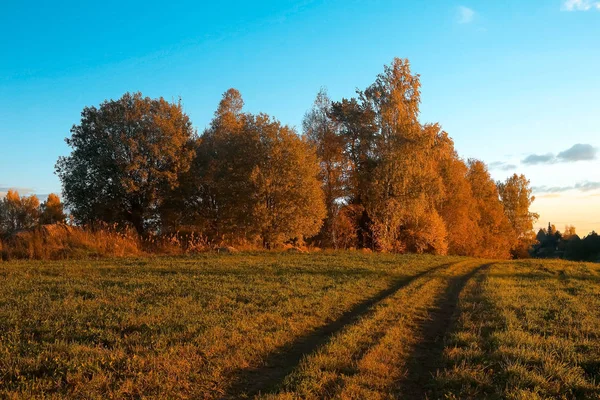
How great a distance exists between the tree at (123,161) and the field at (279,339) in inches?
618

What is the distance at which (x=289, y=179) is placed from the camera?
2834cm

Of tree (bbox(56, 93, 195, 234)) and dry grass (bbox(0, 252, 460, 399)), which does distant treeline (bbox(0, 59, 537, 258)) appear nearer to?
tree (bbox(56, 93, 195, 234))

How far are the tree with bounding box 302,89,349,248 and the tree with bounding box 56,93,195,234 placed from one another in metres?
13.6

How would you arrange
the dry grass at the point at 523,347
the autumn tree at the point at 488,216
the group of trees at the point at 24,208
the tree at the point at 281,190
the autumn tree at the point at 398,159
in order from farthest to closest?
the group of trees at the point at 24,208
the autumn tree at the point at 488,216
the autumn tree at the point at 398,159
the tree at the point at 281,190
the dry grass at the point at 523,347

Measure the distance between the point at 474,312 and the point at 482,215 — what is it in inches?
2142

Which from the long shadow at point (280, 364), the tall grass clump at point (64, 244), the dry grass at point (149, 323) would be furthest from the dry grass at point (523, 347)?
the tall grass clump at point (64, 244)

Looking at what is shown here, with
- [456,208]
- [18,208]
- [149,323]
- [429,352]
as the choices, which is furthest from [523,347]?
[18,208]

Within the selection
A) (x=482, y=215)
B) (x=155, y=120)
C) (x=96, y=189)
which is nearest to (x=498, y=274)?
(x=155, y=120)

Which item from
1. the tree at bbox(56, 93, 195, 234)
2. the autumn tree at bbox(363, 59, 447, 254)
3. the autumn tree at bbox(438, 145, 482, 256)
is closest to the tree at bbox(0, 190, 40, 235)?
the tree at bbox(56, 93, 195, 234)

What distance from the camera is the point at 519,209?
74.0 metres

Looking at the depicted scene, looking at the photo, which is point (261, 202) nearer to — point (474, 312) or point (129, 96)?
point (129, 96)

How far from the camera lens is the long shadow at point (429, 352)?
6.23 metres

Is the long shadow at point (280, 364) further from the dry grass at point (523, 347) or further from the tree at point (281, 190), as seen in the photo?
the tree at point (281, 190)

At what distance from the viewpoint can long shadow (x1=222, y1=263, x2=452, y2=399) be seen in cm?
586
